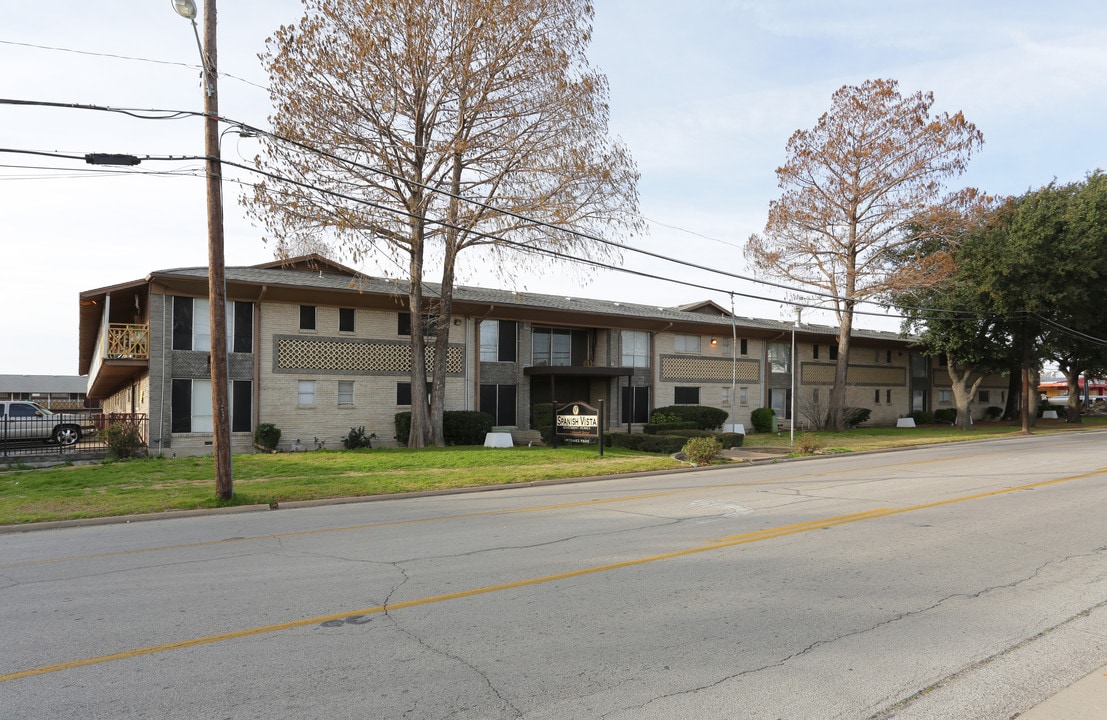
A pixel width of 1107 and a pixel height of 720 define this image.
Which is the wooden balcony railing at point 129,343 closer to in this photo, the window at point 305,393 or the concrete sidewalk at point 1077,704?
the window at point 305,393

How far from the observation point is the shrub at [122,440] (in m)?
23.1

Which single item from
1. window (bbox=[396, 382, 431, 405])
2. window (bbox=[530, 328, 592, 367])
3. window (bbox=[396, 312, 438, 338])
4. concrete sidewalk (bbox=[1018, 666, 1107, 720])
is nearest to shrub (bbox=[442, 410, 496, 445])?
window (bbox=[396, 382, 431, 405])

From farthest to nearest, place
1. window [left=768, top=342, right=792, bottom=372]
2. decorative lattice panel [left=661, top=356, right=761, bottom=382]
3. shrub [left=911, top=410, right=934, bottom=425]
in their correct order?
1. shrub [left=911, top=410, right=934, bottom=425]
2. window [left=768, top=342, right=792, bottom=372]
3. decorative lattice panel [left=661, top=356, right=761, bottom=382]

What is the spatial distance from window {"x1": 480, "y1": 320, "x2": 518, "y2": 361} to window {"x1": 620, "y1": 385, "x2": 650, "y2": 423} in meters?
6.57

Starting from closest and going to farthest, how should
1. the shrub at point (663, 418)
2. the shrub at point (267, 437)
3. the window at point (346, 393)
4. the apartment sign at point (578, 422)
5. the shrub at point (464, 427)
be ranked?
the apartment sign at point (578, 422)
the shrub at point (267, 437)
the window at point (346, 393)
the shrub at point (464, 427)
the shrub at point (663, 418)

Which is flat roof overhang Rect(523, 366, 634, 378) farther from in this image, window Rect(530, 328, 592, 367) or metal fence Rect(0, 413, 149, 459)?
metal fence Rect(0, 413, 149, 459)

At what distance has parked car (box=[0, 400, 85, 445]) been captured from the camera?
984 inches

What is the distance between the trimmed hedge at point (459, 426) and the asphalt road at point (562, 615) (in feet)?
55.0

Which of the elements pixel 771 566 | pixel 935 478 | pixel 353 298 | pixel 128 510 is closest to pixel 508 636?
pixel 771 566

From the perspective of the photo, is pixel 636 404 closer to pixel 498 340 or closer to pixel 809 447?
pixel 498 340

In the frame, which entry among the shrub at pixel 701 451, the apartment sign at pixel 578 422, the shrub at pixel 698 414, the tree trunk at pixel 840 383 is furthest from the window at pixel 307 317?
the tree trunk at pixel 840 383

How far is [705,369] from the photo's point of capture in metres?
39.4

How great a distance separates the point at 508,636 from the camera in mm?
5641

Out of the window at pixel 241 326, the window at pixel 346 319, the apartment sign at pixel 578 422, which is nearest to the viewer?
the apartment sign at pixel 578 422
